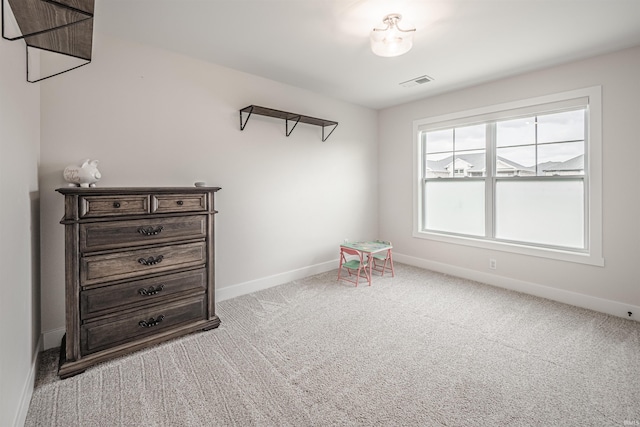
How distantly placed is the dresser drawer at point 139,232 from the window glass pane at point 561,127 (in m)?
3.68

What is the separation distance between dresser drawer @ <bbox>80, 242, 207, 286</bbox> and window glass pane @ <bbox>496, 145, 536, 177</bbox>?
352 cm

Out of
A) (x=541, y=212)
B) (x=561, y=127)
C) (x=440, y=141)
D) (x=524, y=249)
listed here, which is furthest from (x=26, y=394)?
(x=561, y=127)

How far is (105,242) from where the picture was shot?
2068 mm

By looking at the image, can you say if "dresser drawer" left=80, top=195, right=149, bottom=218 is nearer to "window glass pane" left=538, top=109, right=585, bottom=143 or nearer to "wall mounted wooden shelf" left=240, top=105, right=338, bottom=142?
"wall mounted wooden shelf" left=240, top=105, right=338, bottom=142

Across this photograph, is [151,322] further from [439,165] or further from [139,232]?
[439,165]

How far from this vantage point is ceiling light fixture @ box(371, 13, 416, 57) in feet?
7.37

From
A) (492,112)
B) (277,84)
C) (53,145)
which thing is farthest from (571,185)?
(53,145)

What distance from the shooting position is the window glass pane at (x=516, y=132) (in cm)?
340

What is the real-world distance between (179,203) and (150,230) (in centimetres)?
29

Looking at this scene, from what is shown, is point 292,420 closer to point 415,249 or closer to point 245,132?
point 245,132

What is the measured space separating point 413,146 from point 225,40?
2953 millimetres

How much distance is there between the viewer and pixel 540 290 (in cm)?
332

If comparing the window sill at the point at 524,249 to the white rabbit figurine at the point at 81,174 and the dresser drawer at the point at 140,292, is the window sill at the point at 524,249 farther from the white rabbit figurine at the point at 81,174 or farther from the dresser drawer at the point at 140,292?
the white rabbit figurine at the point at 81,174

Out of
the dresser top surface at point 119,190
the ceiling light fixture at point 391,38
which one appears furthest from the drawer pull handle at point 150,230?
the ceiling light fixture at point 391,38
